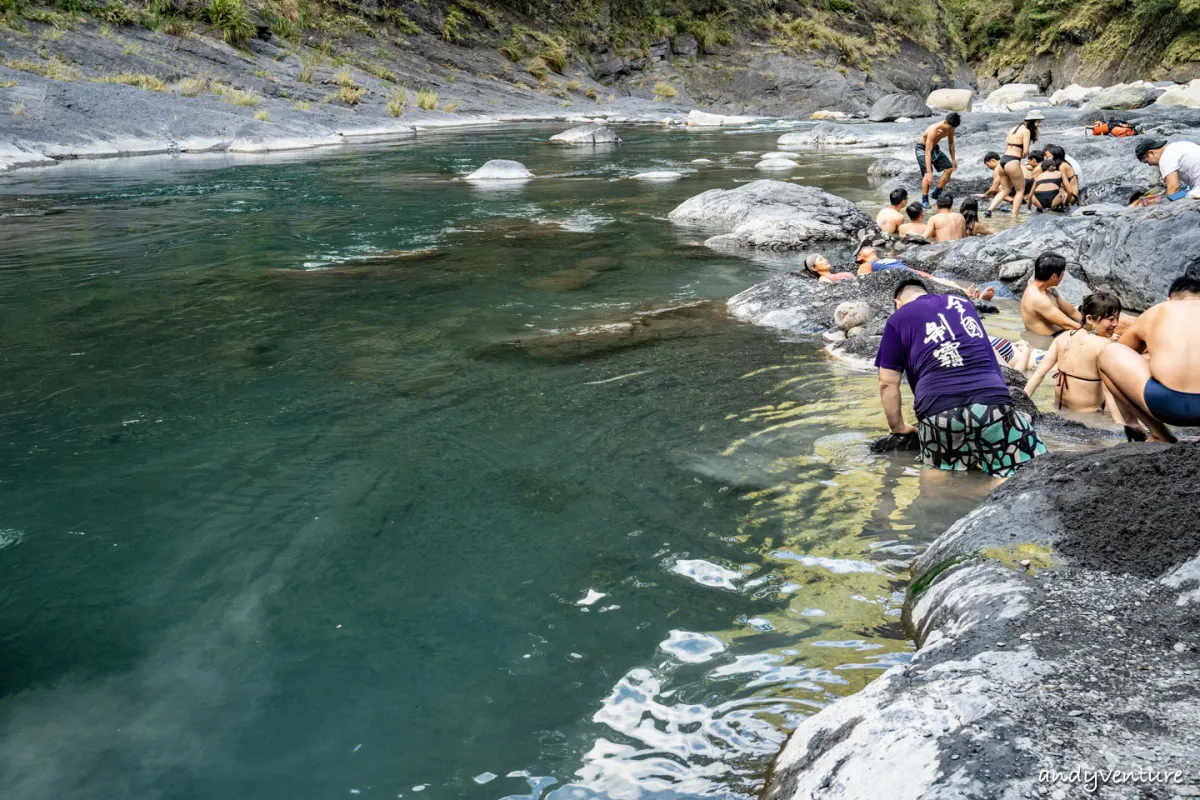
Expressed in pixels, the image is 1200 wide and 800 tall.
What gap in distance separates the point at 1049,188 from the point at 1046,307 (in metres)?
6.88

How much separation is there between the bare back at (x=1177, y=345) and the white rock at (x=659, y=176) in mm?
15918

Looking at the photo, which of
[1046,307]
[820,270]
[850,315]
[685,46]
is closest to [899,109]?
[685,46]

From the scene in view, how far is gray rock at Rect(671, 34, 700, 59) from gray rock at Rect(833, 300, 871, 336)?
4701 centimetres

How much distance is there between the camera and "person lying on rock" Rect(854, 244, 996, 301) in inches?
368

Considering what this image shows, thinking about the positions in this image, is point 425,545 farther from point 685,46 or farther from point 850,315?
point 685,46

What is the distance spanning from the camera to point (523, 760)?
9.93 feet

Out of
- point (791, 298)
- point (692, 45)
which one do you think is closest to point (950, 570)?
point (791, 298)

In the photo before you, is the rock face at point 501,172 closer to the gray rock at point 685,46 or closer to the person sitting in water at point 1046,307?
the person sitting in water at point 1046,307

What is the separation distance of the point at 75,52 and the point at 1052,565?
31.1 meters

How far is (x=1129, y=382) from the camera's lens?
16.9 feet

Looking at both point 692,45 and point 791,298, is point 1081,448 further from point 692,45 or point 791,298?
point 692,45

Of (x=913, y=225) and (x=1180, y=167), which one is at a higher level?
(x=1180, y=167)

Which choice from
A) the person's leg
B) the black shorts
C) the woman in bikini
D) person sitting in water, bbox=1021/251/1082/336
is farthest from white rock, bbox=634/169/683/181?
the person's leg

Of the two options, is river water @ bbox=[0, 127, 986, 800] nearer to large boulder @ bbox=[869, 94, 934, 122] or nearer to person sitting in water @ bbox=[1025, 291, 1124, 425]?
person sitting in water @ bbox=[1025, 291, 1124, 425]
